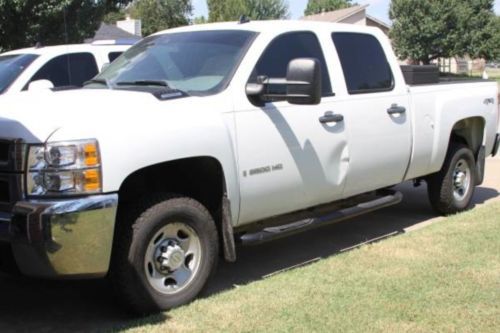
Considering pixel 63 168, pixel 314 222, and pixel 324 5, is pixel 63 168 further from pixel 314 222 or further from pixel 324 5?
pixel 324 5

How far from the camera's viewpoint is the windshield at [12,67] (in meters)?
7.95

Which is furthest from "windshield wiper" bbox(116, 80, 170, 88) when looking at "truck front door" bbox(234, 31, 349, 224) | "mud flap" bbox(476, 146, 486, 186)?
"mud flap" bbox(476, 146, 486, 186)

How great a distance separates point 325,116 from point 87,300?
2.30 m

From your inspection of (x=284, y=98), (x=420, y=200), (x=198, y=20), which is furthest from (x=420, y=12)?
(x=284, y=98)

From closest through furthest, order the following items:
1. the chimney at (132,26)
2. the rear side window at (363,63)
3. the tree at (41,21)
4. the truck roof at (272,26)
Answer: the truck roof at (272,26)
the rear side window at (363,63)
the tree at (41,21)
the chimney at (132,26)

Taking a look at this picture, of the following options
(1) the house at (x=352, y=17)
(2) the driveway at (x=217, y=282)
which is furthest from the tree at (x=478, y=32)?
(2) the driveway at (x=217, y=282)

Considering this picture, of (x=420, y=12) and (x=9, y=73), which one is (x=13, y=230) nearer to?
(x=9, y=73)

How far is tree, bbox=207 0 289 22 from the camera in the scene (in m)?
70.8

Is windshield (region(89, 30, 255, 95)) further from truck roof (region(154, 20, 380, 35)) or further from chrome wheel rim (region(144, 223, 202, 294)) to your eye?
chrome wheel rim (region(144, 223, 202, 294))

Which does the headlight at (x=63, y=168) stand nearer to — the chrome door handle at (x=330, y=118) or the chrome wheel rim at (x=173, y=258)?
the chrome wheel rim at (x=173, y=258)

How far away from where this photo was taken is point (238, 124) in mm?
4809

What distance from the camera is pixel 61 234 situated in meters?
3.88

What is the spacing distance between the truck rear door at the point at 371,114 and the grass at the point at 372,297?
70 cm

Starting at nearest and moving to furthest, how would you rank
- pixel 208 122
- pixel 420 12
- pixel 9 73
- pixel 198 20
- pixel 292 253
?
pixel 208 122, pixel 292 253, pixel 9 73, pixel 420 12, pixel 198 20
